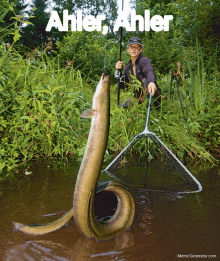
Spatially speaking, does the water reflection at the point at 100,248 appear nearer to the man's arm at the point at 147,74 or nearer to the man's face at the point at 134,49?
the man's arm at the point at 147,74

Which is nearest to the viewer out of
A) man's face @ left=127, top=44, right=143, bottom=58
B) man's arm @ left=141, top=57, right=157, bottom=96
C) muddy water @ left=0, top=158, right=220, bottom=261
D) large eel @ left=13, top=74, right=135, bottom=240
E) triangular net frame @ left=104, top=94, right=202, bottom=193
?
large eel @ left=13, top=74, right=135, bottom=240

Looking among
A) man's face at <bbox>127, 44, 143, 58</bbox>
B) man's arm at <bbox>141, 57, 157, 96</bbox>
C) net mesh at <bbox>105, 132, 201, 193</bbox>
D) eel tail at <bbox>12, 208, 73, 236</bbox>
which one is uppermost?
man's face at <bbox>127, 44, 143, 58</bbox>

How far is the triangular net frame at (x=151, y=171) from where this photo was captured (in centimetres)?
332

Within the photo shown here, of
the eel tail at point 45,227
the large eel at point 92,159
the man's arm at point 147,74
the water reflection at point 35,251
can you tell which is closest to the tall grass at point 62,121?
the man's arm at point 147,74

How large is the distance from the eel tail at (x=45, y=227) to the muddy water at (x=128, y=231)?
59 millimetres

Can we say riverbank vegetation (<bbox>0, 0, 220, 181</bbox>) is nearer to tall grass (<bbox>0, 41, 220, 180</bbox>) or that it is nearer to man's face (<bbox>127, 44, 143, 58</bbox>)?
tall grass (<bbox>0, 41, 220, 180</bbox>)

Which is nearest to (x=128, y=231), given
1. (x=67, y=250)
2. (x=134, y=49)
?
(x=67, y=250)

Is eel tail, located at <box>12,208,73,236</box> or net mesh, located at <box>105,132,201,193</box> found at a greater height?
eel tail, located at <box>12,208,73,236</box>

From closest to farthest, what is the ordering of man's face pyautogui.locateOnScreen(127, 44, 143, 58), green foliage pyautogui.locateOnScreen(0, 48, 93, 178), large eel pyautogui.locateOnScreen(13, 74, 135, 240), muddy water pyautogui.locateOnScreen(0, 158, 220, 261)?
1. large eel pyautogui.locateOnScreen(13, 74, 135, 240)
2. muddy water pyautogui.locateOnScreen(0, 158, 220, 261)
3. green foliage pyautogui.locateOnScreen(0, 48, 93, 178)
4. man's face pyautogui.locateOnScreen(127, 44, 143, 58)

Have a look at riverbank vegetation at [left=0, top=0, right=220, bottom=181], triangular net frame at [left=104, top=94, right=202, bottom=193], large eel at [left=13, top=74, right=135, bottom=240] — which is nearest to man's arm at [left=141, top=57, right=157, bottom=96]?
riverbank vegetation at [left=0, top=0, right=220, bottom=181]

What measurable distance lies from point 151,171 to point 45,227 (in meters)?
2.23

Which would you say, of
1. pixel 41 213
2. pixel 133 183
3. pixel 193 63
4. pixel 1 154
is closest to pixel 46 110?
pixel 1 154

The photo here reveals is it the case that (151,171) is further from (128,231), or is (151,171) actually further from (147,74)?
(147,74)

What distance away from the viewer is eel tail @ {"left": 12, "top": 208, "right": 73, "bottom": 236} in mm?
2105
